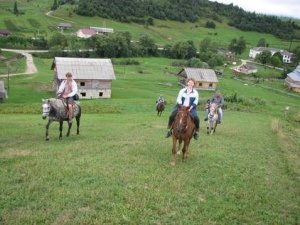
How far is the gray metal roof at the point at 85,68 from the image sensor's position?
205 ft

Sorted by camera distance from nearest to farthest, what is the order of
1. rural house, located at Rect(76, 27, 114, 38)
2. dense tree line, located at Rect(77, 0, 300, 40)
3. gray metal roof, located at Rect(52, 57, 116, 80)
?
gray metal roof, located at Rect(52, 57, 116, 80) < rural house, located at Rect(76, 27, 114, 38) < dense tree line, located at Rect(77, 0, 300, 40)

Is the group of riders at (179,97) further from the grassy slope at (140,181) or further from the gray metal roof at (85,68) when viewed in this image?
the gray metal roof at (85,68)

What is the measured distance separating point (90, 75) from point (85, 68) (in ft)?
5.18

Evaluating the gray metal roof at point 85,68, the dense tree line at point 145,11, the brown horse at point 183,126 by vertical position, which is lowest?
the gray metal roof at point 85,68

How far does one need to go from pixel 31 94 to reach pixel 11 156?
4546 cm

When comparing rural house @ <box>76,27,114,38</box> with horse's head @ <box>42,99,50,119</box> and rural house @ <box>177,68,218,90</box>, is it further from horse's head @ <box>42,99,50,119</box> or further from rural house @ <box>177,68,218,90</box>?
horse's head @ <box>42,99,50,119</box>

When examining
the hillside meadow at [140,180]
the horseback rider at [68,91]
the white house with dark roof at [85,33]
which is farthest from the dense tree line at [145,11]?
the horseback rider at [68,91]

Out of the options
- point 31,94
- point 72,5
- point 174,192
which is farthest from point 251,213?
point 72,5

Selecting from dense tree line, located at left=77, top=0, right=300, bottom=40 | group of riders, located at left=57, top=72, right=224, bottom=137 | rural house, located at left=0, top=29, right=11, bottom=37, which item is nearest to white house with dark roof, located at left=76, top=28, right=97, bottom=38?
rural house, located at left=0, top=29, right=11, bottom=37

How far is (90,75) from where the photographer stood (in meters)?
63.8

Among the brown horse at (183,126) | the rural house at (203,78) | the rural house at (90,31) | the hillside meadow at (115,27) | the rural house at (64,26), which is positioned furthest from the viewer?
the rural house at (64,26)

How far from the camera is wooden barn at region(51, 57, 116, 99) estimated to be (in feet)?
207

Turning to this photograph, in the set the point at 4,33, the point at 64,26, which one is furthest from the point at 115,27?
the point at 4,33

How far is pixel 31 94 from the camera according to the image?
5875 cm
